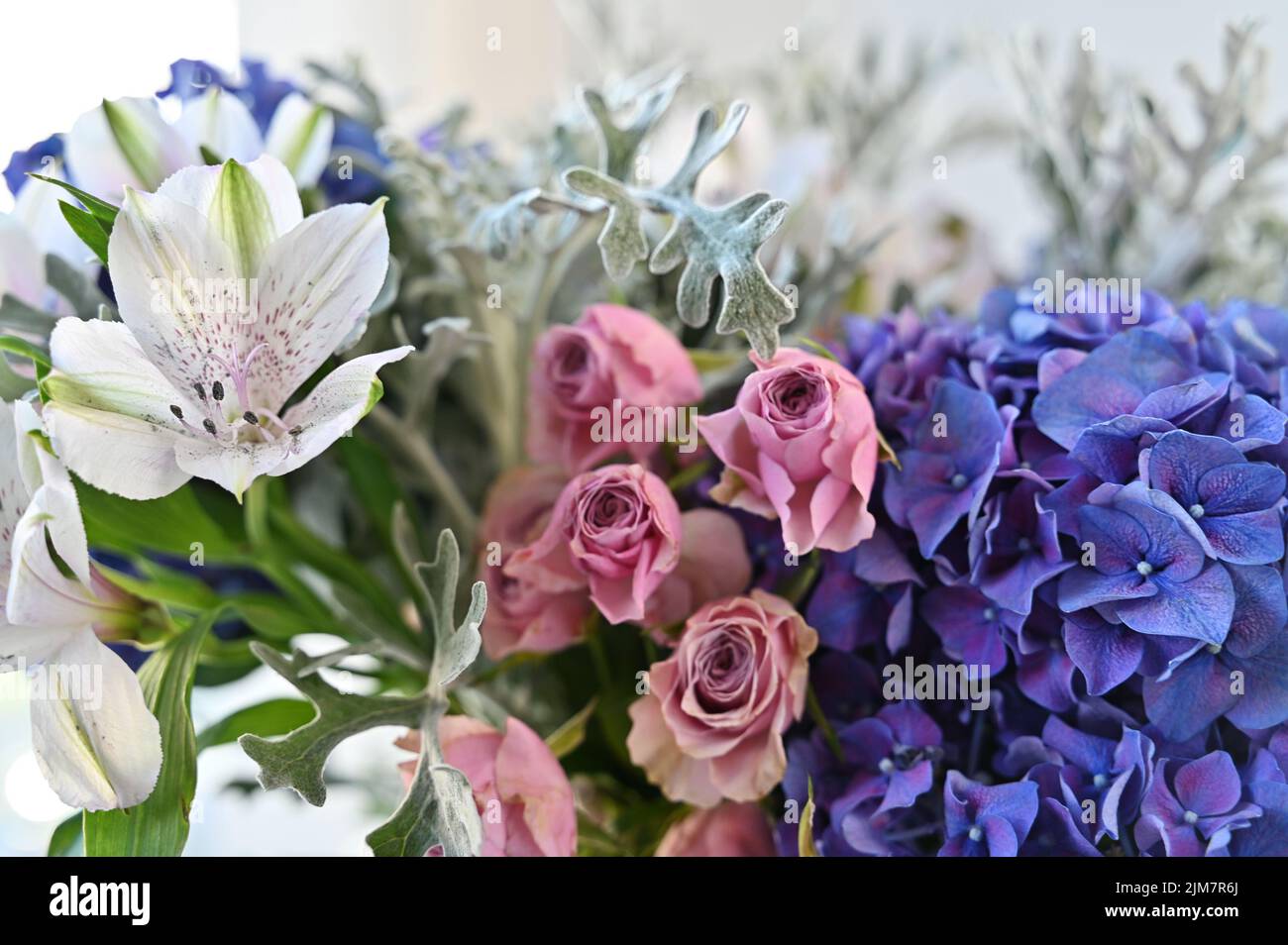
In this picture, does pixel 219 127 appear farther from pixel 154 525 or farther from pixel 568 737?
pixel 568 737

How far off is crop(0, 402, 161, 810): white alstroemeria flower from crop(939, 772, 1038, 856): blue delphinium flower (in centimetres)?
24

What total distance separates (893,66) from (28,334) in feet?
3.54

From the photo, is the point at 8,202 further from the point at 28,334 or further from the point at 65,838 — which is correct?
the point at 65,838

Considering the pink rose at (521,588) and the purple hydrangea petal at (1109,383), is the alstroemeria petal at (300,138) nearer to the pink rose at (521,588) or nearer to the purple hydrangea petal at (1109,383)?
the pink rose at (521,588)

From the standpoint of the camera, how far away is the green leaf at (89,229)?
0.32 metres

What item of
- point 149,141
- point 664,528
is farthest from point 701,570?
point 149,141

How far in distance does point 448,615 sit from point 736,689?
0.10 m

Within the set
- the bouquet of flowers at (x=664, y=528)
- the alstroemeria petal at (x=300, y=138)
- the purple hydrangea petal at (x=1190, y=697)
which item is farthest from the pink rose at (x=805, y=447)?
the alstroemeria petal at (x=300, y=138)

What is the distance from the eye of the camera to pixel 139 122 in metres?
0.39

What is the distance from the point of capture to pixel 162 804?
33cm

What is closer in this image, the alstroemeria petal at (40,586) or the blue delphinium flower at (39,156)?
the alstroemeria petal at (40,586)

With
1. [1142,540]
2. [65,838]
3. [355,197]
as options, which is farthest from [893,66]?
[65,838]

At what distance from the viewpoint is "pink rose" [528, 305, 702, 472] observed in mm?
386

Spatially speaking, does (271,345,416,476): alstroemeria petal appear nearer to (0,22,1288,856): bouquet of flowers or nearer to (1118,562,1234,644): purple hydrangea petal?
(0,22,1288,856): bouquet of flowers
